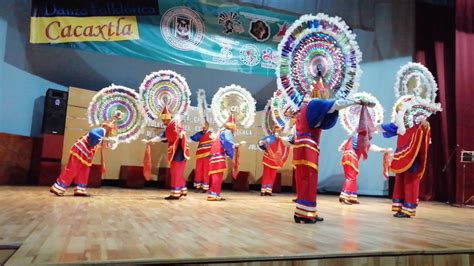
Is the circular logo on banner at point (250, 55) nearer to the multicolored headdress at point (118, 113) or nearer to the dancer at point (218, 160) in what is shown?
the dancer at point (218, 160)

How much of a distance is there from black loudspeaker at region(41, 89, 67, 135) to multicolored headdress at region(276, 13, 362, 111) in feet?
13.8

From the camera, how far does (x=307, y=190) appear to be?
3.14 m

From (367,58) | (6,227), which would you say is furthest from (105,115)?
(367,58)

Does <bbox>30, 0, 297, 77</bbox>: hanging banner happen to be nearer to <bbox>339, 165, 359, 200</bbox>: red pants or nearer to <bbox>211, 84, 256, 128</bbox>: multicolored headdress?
<bbox>211, 84, 256, 128</bbox>: multicolored headdress

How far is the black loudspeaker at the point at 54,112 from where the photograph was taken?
6.14m

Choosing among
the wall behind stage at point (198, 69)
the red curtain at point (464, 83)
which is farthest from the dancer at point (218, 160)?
the red curtain at point (464, 83)

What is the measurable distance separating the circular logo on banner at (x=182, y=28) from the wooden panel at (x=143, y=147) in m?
1.20

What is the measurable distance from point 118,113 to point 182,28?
8.23ft

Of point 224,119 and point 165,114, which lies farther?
point 224,119

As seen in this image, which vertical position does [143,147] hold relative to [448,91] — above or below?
below

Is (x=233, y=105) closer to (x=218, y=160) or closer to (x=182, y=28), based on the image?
(x=218, y=160)

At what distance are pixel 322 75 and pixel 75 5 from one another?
15.1 feet

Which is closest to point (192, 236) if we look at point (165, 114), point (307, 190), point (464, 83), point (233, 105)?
point (307, 190)

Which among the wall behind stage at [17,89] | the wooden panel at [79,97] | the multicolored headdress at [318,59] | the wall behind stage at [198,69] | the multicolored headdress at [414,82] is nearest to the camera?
the multicolored headdress at [318,59]
